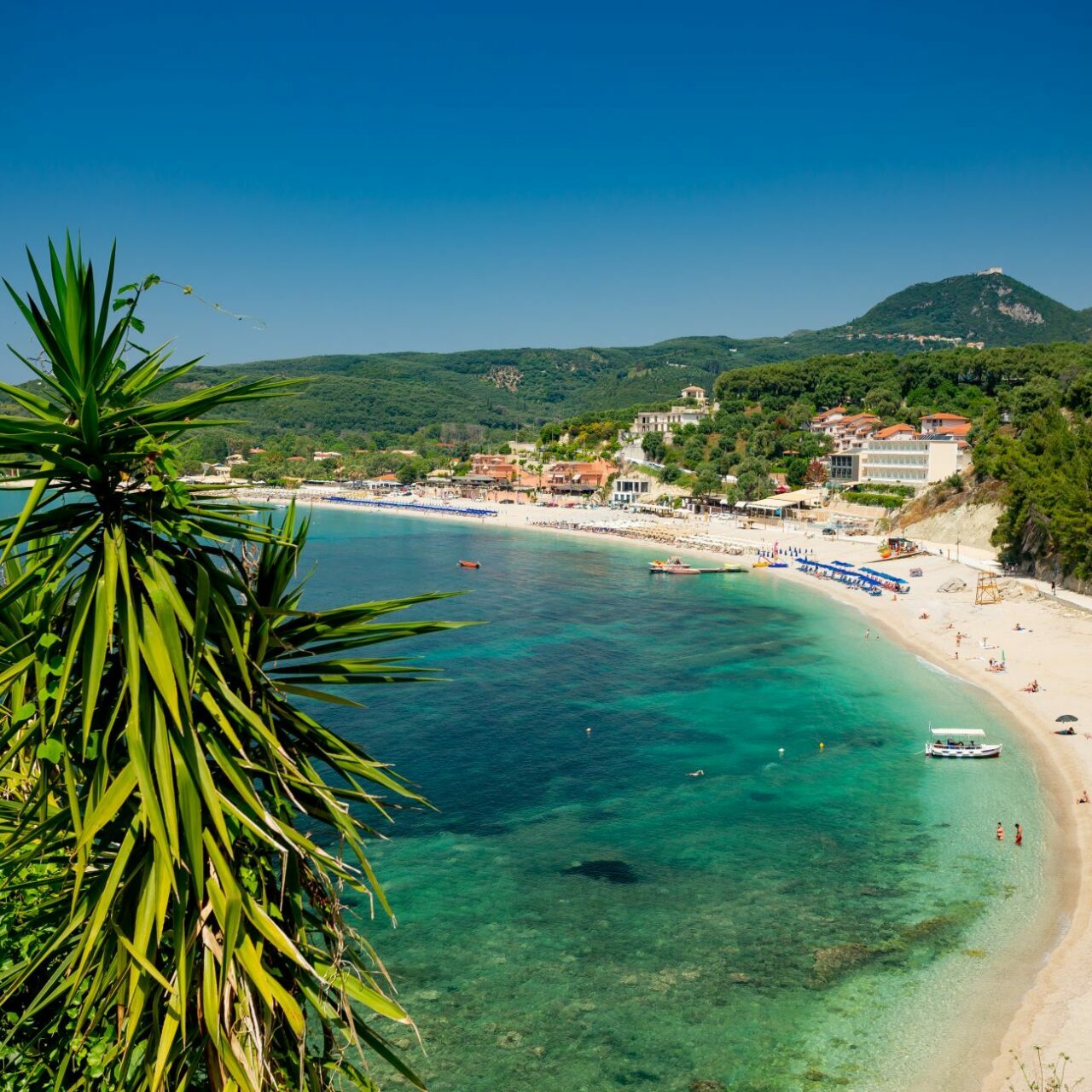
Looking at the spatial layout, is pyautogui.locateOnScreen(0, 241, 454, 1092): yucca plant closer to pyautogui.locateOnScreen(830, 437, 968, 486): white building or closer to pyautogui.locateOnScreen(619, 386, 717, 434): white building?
pyautogui.locateOnScreen(830, 437, 968, 486): white building

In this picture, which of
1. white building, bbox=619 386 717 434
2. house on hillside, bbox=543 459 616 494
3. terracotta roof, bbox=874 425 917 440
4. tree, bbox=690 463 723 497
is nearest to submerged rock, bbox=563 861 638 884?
terracotta roof, bbox=874 425 917 440

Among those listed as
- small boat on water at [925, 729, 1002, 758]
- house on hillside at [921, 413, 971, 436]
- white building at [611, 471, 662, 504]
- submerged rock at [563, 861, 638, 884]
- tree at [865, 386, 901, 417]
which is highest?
tree at [865, 386, 901, 417]

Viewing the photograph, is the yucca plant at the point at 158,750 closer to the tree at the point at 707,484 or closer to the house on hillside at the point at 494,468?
the tree at the point at 707,484

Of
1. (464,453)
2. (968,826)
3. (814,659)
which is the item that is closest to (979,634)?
(814,659)

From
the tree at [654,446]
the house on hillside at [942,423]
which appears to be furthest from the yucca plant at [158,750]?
the tree at [654,446]

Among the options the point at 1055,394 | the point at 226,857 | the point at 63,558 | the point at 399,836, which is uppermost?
the point at 1055,394

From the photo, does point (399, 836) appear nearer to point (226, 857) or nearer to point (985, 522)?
point (226, 857)
